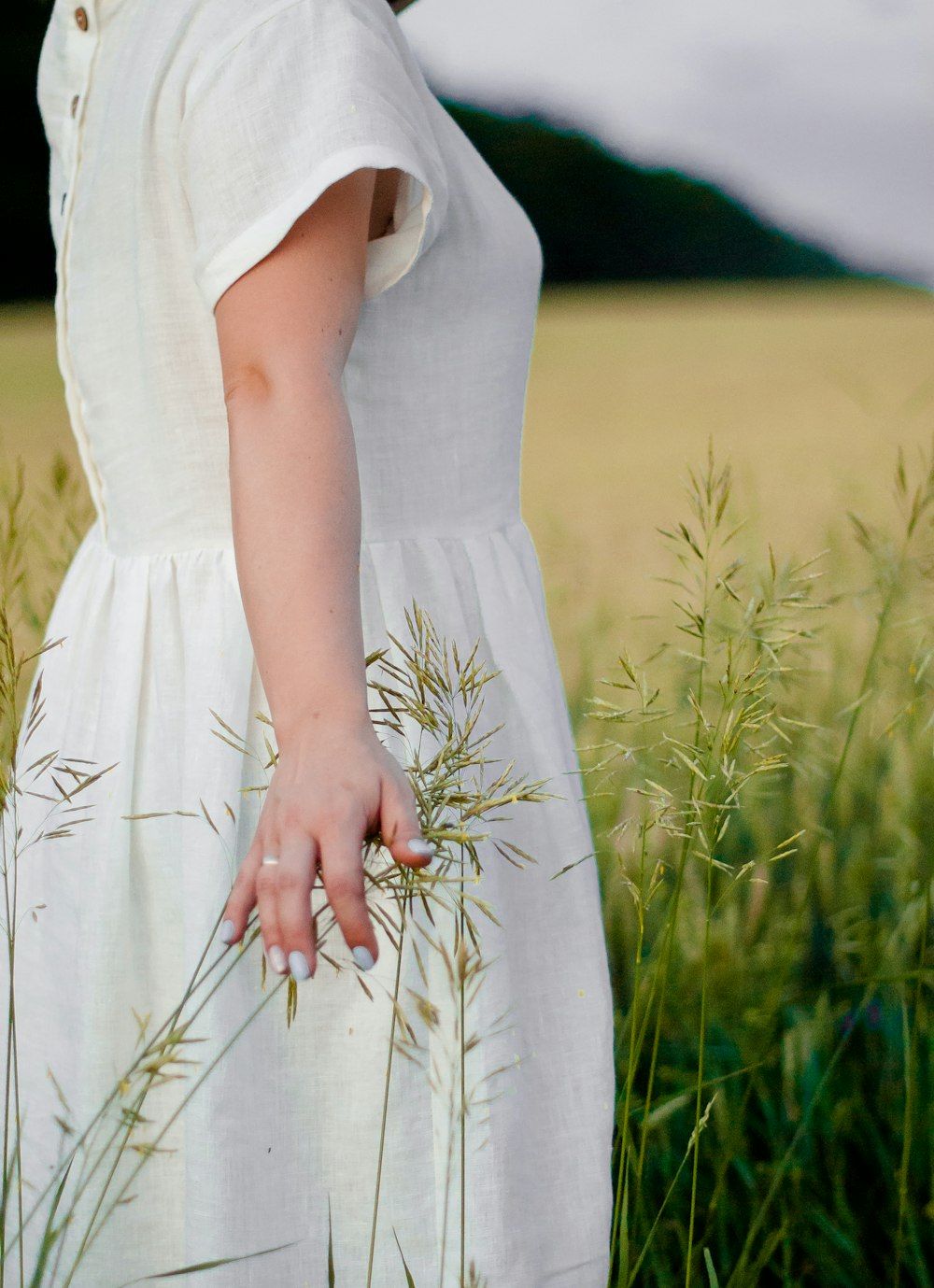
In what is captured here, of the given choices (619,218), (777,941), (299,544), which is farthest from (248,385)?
(619,218)

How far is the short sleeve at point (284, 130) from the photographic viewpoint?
54 centimetres

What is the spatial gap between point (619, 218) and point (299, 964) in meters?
3.48

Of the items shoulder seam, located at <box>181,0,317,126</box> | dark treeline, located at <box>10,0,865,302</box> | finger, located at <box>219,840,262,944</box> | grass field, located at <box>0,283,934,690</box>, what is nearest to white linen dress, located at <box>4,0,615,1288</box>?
shoulder seam, located at <box>181,0,317,126</box>

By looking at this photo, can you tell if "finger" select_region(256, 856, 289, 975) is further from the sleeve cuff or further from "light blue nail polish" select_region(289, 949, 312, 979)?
the sleeve cuff

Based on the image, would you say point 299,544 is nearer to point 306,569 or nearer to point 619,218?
point 306,569

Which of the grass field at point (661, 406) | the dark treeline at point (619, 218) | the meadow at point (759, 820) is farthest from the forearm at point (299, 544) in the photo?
the dark treeline at point (619, 218)

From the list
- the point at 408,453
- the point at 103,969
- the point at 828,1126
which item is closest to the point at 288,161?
the point at 408,453

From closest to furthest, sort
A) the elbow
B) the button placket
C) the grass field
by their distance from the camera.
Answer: the elbow < the button placket < the grass field

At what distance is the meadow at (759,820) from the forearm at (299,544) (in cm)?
12

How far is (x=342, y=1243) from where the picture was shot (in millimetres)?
636

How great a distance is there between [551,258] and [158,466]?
312cm

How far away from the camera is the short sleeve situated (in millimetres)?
537

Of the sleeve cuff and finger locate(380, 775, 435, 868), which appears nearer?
finger locate(380, 775, 435, 868)

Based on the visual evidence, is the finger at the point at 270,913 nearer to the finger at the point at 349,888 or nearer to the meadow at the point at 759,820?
the finger at the point at 349,888
